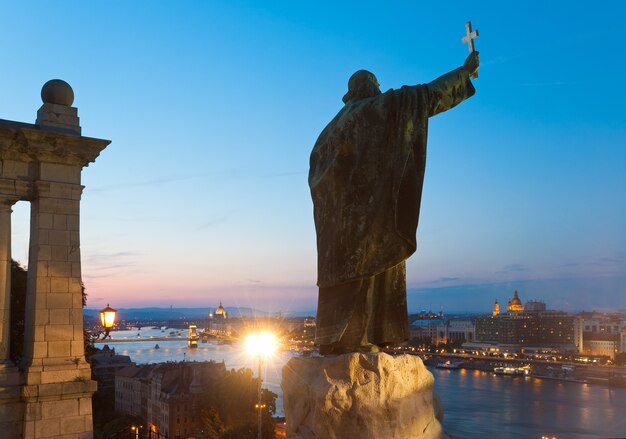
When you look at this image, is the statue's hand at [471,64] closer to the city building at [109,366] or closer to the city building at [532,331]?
the city building at [109,366]

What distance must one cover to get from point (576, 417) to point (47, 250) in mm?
60525

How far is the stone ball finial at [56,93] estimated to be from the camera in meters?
8.46

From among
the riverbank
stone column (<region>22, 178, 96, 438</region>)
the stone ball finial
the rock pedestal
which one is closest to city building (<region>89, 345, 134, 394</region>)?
the riverbank

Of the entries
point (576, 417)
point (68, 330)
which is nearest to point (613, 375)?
point (576, 417)

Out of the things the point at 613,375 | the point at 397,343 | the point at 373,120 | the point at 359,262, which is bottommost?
the point at 613,375

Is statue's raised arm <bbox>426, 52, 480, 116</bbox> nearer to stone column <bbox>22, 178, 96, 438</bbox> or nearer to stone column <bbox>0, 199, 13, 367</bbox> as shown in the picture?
stone column <bbox>22, 178, 96, 438</bbox>

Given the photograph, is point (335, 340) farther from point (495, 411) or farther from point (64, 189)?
point (495, 411)

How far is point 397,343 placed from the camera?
438cm

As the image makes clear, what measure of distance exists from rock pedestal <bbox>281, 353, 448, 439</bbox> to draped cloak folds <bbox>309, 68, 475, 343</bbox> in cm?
33

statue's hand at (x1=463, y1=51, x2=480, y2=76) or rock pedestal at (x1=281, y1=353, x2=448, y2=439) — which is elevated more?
statue's hand at (x1=463, y1=51, x2=480, y2=76)

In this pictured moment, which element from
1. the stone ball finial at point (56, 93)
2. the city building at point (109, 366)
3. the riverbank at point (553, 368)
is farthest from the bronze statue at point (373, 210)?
the riverbank at point (553, 368)

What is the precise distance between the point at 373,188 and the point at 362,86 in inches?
35.0

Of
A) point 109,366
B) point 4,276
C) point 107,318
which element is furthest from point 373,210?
point 109,366

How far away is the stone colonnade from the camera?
7836 mm
